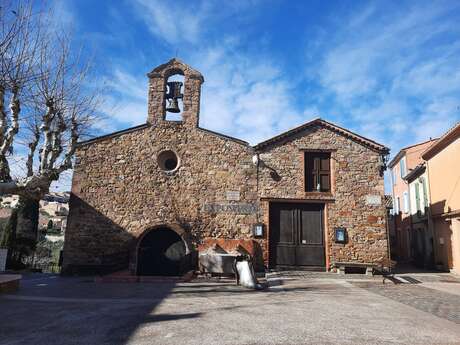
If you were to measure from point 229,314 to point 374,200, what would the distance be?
877 cm

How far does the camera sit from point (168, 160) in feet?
45.7

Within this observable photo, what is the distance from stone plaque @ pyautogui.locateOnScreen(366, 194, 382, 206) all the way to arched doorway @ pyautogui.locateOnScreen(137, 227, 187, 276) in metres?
6.85

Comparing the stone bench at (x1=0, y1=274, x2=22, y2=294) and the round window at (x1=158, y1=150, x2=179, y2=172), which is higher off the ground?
the round window at (x1=158, y1=150, x2=179, y2=172)

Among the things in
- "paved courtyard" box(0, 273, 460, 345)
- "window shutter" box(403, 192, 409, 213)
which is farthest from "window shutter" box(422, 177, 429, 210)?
"paved courtyard" box(0, 273, 460, 345)

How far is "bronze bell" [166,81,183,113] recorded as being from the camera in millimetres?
13961

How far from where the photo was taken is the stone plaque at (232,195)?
43.2 ft

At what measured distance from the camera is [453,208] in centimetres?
1396

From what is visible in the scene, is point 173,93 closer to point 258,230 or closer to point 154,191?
point 154,191

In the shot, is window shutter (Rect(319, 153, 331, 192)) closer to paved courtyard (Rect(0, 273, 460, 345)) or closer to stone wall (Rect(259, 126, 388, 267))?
stone wall (Rect(259, 126, 388, 267))

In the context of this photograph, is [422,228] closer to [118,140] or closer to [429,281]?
[429,281]

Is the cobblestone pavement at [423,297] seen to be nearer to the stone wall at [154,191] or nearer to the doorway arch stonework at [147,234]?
the stone wall at [154,191]

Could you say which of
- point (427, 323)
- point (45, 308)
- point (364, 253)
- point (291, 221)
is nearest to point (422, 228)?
point (364, 253)

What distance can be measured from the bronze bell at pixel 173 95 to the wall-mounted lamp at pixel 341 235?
24.6 feet

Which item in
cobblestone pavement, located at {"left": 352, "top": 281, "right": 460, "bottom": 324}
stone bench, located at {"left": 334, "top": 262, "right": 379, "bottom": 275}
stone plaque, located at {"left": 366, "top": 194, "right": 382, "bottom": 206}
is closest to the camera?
cobblestone pavement, located at {"left": 352, "top": 281, "right": 460, "bottom": 324}
